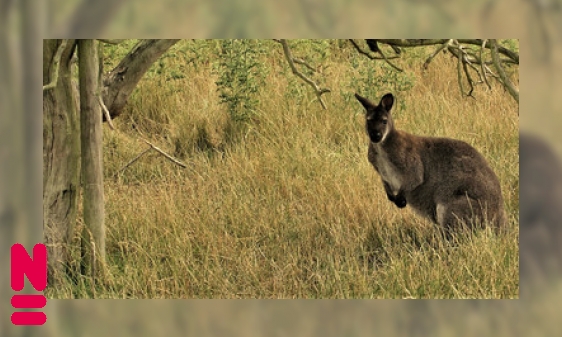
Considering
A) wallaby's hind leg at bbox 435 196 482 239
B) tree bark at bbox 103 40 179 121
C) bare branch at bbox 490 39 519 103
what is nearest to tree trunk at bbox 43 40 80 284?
tree bark at bbox 103 40 179 121

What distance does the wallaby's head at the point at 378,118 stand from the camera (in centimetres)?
611

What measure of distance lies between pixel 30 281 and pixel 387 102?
2.79 metres

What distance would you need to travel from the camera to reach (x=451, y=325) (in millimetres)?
5219

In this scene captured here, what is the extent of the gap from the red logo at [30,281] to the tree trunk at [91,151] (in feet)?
1.91

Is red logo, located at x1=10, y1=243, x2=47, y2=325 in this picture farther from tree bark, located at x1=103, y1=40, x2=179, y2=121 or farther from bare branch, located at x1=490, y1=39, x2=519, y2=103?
bare branch, located at x1=490, y1=39, x2=519, y2=103

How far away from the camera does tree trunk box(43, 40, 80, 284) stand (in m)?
5.79

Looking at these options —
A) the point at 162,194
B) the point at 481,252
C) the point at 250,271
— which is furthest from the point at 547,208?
the point at 162,194

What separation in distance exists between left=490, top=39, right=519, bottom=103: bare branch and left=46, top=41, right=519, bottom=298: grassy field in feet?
3.45

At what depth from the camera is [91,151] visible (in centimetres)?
576

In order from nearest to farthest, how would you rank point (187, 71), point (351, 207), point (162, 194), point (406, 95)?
point (351, 207) < point (162, 194) < point (406, 95) < point (187, 71)

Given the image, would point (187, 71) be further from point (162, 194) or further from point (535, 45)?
point (535, 45)

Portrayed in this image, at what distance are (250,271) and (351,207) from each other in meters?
1.00
